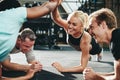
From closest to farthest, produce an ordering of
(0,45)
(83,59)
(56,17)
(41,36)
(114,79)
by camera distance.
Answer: (0,45) → (114,79) → (56,17) → (83,59) → (41,36)

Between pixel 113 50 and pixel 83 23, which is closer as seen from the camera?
pixel 113 50

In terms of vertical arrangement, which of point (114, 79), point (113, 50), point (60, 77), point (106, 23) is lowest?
point (60, 77)

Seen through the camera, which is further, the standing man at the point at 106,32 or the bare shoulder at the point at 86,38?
the bare shoulder at the point at 86,38

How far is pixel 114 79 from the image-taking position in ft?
7.84

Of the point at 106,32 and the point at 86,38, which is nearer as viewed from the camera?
the point at 106,32

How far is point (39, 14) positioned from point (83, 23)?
1139mm

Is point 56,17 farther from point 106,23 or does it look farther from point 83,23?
point 106,23

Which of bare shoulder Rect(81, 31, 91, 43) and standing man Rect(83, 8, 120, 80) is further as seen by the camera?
bare shoulder Rect(81, 31, 91, 43)

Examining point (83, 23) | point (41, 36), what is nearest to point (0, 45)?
point (83, 23)

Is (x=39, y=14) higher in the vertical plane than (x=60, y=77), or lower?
higher

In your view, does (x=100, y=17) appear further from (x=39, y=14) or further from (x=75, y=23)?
(x=75, y=23)

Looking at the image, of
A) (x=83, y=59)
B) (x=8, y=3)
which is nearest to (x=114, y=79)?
(x=8, y=3)

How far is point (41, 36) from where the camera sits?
11.9 metres

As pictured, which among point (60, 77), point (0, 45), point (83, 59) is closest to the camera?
point (0, 45)
